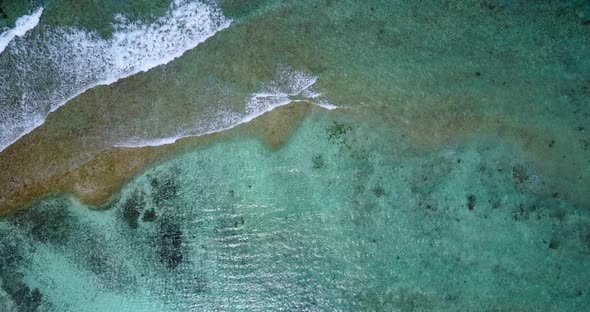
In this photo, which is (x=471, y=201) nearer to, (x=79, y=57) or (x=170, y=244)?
(x=170, y=244)

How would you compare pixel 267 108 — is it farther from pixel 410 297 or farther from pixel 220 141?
pixel 410 297

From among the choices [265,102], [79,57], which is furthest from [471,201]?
[79,57]

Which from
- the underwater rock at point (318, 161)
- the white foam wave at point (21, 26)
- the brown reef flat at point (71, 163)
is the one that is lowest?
the underwater rock at point (318, 161)

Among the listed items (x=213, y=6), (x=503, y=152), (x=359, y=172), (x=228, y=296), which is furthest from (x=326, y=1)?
(x=228, y=296)

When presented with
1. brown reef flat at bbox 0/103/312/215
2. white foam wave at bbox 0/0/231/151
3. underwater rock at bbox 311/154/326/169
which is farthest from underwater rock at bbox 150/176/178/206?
underwater rock at bbox 311/154/326/169

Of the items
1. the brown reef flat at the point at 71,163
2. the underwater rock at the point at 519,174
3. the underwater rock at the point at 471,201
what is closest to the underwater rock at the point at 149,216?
the brown reef flat at the point at 71,163

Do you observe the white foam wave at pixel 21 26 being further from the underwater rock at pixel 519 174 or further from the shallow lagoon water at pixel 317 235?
the underwater rock at pixel 519 174

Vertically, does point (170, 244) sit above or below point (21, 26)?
below
